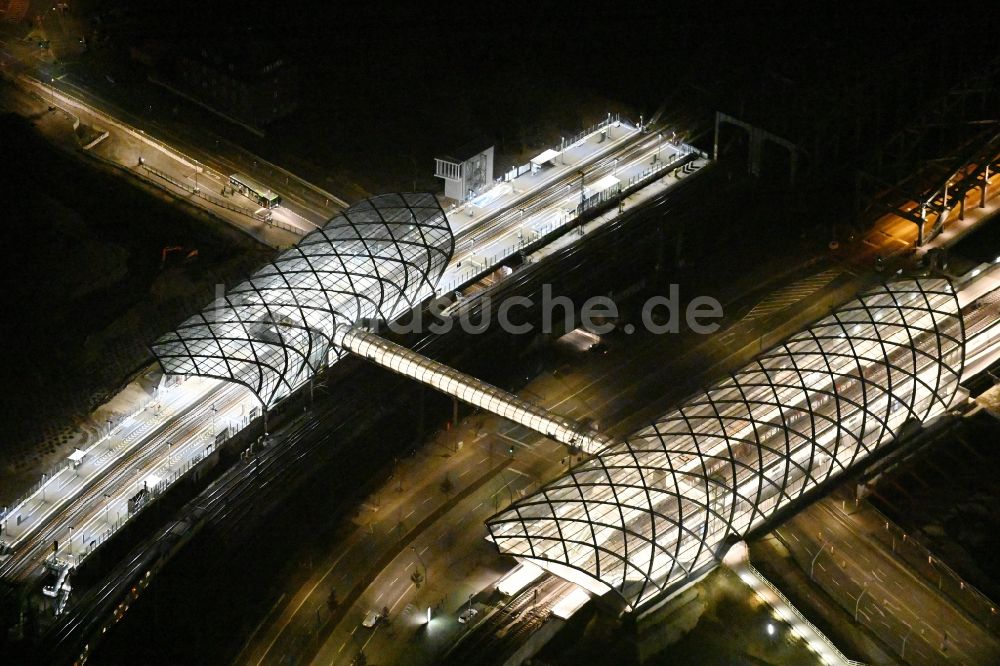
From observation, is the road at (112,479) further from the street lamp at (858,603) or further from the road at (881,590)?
the street lamp at (858,603)

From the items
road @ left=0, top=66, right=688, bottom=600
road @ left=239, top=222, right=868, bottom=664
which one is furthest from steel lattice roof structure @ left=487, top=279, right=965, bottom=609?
road @ left=0, top=66, right=688, bottom=600

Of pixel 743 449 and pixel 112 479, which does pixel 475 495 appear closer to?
pixel 743 449

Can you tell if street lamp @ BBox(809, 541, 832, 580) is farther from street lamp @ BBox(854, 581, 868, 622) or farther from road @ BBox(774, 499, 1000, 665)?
street lamp @ BBox(854, 581, 868, 622)

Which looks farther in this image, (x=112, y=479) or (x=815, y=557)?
(x=112, y=479)

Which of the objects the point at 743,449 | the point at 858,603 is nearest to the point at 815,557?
the point at 858,603

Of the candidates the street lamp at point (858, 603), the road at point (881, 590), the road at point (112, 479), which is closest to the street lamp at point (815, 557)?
the road at point (881, 590)

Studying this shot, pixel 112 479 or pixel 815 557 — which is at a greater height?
pixel 112 479

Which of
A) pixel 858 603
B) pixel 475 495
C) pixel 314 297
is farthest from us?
pixel 314 297

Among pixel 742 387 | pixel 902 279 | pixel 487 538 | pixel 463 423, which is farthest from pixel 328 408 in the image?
pixel 902 279
